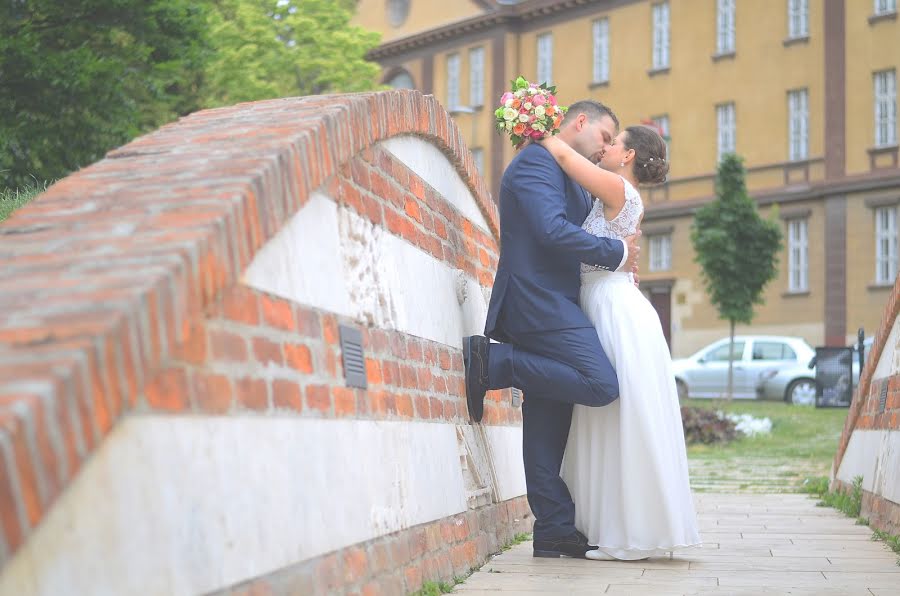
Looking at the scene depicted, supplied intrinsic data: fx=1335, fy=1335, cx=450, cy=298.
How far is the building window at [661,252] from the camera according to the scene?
4231 cm

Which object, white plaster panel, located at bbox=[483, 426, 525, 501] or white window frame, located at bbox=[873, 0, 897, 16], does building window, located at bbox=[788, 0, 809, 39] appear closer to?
white window frame, located at bbox=[873, 0, 897, 16]

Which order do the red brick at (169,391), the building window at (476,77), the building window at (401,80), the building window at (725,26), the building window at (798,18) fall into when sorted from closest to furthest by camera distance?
the red brick at (169,391)
the building window at (798,18)
the building window at (725,26)
the building window at (476,77)
the building window at (401,80)

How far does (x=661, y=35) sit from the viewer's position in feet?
141

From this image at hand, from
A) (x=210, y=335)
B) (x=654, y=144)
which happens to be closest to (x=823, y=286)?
(x=654, y=144)

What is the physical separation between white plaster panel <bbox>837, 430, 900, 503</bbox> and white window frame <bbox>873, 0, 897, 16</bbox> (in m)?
29.0

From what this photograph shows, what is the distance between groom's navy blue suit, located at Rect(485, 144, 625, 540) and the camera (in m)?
6.11

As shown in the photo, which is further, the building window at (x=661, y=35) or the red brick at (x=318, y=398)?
the building window at (x=661, y=35)

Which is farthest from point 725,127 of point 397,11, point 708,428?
point 708,428

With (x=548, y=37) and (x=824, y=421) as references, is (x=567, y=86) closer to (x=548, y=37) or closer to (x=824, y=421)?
(x=548, y=37)

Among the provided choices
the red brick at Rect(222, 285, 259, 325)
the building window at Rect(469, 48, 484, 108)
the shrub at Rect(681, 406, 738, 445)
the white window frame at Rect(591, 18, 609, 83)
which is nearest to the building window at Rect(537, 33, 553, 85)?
the white window frame at Rect(591, 18, 609, 83)

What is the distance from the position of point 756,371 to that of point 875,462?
22581mm

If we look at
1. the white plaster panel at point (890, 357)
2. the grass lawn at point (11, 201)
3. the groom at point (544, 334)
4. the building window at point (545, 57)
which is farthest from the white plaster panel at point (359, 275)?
the building window at point (545, 57)

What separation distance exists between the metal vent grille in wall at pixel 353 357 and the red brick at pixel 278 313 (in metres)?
0.47

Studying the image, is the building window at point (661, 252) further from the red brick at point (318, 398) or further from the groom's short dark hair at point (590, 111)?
the red brick at point (318, 398)
